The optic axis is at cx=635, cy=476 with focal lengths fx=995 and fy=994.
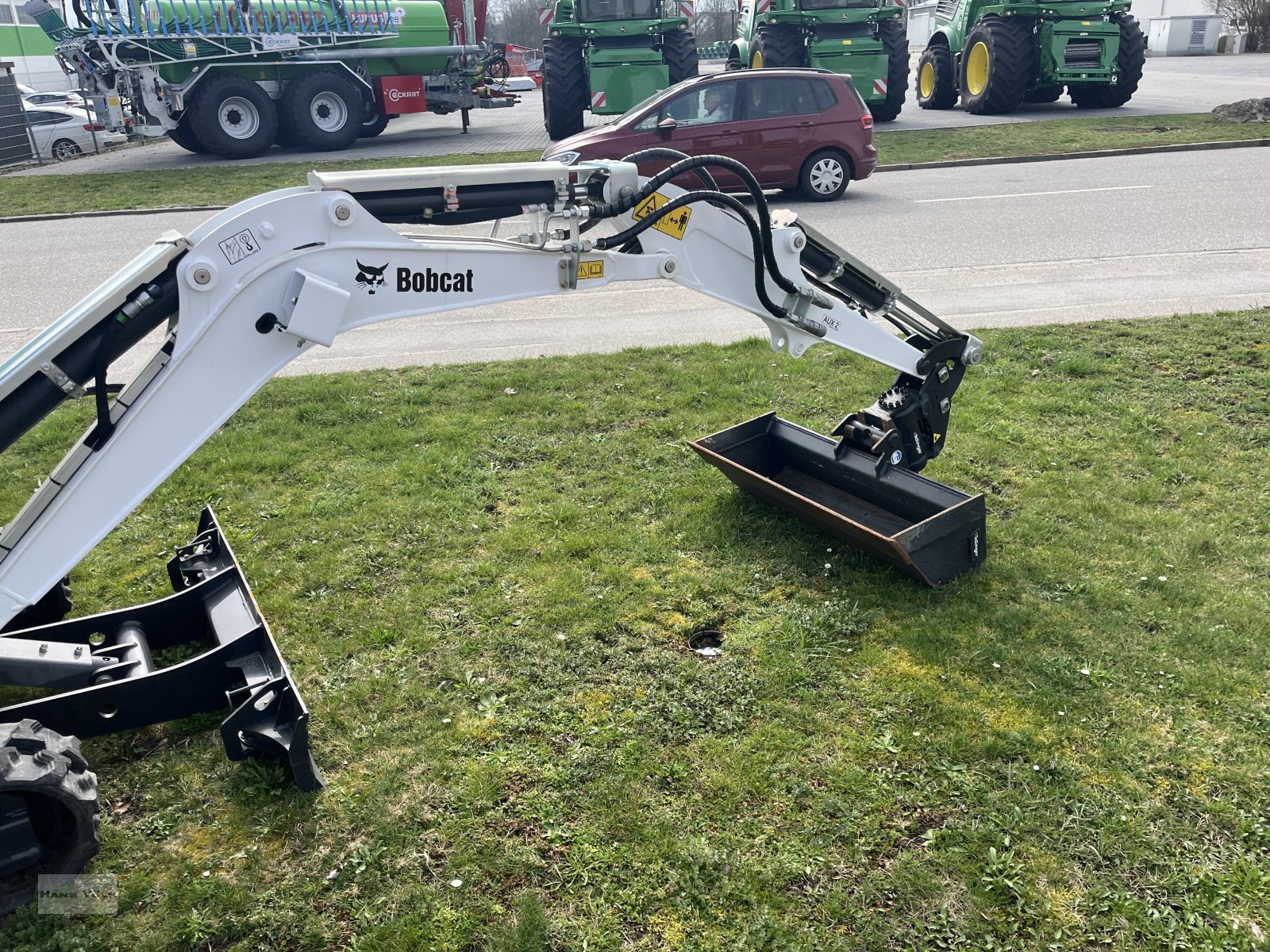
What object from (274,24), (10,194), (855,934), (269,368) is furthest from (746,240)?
(274,24)

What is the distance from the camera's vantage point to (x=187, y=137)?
20609mm

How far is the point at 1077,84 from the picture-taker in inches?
894

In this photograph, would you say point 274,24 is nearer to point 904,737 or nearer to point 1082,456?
point 1082,456

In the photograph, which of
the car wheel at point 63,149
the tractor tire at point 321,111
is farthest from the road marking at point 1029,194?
the car wheel at point 63,149

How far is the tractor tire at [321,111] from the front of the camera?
20484mm

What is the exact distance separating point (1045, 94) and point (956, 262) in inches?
602

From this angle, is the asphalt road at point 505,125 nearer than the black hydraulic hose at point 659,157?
No

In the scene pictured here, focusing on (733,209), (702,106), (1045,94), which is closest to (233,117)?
(702,106)

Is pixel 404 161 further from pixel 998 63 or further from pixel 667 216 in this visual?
pixel 667 216

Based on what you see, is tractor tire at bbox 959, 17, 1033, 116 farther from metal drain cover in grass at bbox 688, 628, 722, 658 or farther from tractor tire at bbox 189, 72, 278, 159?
metal drain cover in grass at bbox 688, 628, 722, 658

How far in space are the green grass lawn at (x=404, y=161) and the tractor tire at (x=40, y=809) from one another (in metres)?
13.6

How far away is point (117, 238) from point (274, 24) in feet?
28.3

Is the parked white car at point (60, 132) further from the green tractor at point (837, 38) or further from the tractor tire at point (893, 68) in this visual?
the tractor tire at point (893, 68)

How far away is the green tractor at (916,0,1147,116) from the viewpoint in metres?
21.0
